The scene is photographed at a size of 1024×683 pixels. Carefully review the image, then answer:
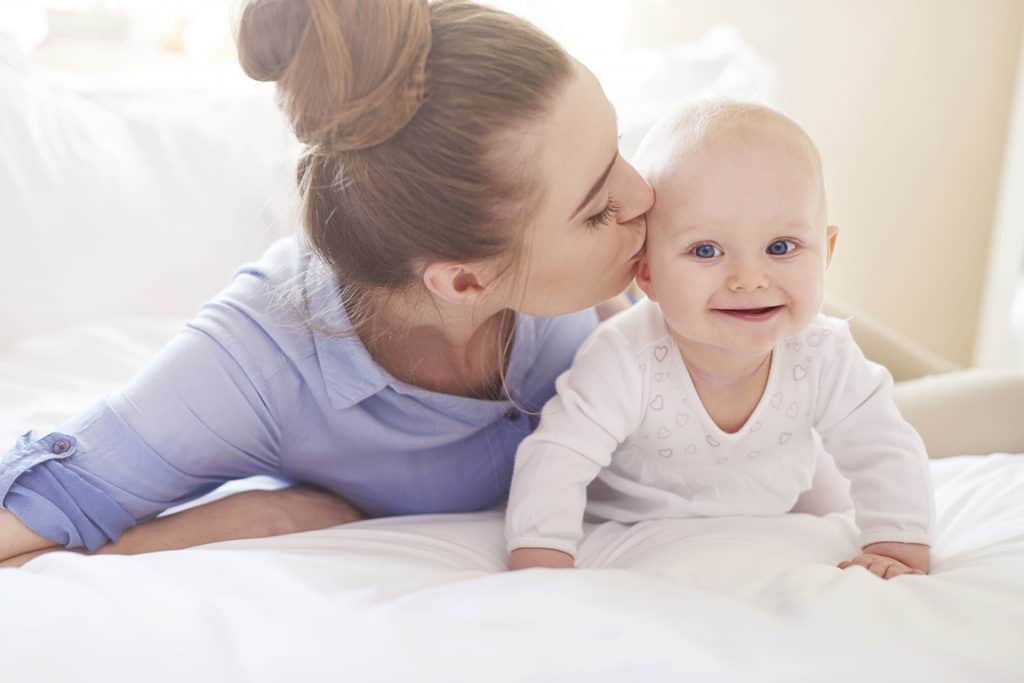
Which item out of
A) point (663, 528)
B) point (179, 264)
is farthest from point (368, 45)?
point (179, 264)

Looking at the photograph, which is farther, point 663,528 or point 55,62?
point 55,62

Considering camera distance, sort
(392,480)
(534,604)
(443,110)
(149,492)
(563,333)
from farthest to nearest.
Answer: (563,333) < (392,480) < (149,492) < (443,110) < (534,604)

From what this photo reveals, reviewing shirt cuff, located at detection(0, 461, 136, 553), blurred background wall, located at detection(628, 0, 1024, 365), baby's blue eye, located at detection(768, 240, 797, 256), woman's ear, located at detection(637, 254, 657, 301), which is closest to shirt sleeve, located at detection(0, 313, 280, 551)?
shirt cuff, located at detection(0, 461, 136, 553)

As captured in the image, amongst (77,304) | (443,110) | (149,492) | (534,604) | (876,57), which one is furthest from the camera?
(876,57)

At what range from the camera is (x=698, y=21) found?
8.27 ft

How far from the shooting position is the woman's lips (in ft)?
3.26

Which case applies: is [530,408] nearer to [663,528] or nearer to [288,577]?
[663,528]

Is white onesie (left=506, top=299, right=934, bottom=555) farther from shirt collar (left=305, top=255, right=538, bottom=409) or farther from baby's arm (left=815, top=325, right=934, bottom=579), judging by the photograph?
shirt collar (left=305, top=255, right=538, bottom=409)

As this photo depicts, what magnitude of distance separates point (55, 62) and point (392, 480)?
1.53m

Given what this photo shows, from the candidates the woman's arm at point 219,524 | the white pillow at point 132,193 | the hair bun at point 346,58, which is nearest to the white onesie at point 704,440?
the woman's arm at point 219,524

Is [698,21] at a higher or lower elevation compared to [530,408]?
higher

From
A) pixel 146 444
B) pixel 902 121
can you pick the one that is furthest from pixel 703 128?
pixel 902 121

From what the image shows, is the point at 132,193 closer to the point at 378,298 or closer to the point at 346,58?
the point at 378,298

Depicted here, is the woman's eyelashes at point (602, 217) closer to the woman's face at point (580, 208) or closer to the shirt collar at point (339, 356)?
the woman's face at point (580, 208)
